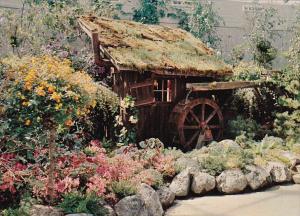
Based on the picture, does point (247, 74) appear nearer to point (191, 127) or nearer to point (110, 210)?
point (191, 127)

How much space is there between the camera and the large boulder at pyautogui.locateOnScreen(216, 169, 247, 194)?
9.95 metres

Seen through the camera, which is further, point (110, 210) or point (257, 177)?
point (257, 177)

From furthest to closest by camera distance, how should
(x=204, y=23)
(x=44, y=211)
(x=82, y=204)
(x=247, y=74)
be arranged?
1. (x=204, y=23)
2. (x=247, y=74)
3. (x=82, y=204)
4. (x=44, y=211)

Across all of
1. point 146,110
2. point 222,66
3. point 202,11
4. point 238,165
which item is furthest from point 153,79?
point 202,11

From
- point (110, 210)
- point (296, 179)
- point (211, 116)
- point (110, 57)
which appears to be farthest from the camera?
point (211, 116)

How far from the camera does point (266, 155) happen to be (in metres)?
11.7

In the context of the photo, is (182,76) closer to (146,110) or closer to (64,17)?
(146,110)

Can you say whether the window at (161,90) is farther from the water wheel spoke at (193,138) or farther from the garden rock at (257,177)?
the garden rock at (257,177)

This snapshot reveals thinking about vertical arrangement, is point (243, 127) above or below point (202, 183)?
above

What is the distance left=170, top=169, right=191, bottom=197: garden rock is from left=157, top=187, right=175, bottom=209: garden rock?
1.05ft

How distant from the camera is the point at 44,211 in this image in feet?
22.5

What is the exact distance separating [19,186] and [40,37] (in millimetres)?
10662

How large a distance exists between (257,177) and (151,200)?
10.5 feet

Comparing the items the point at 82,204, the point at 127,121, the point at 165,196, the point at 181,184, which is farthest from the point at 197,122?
the point at 82,204
